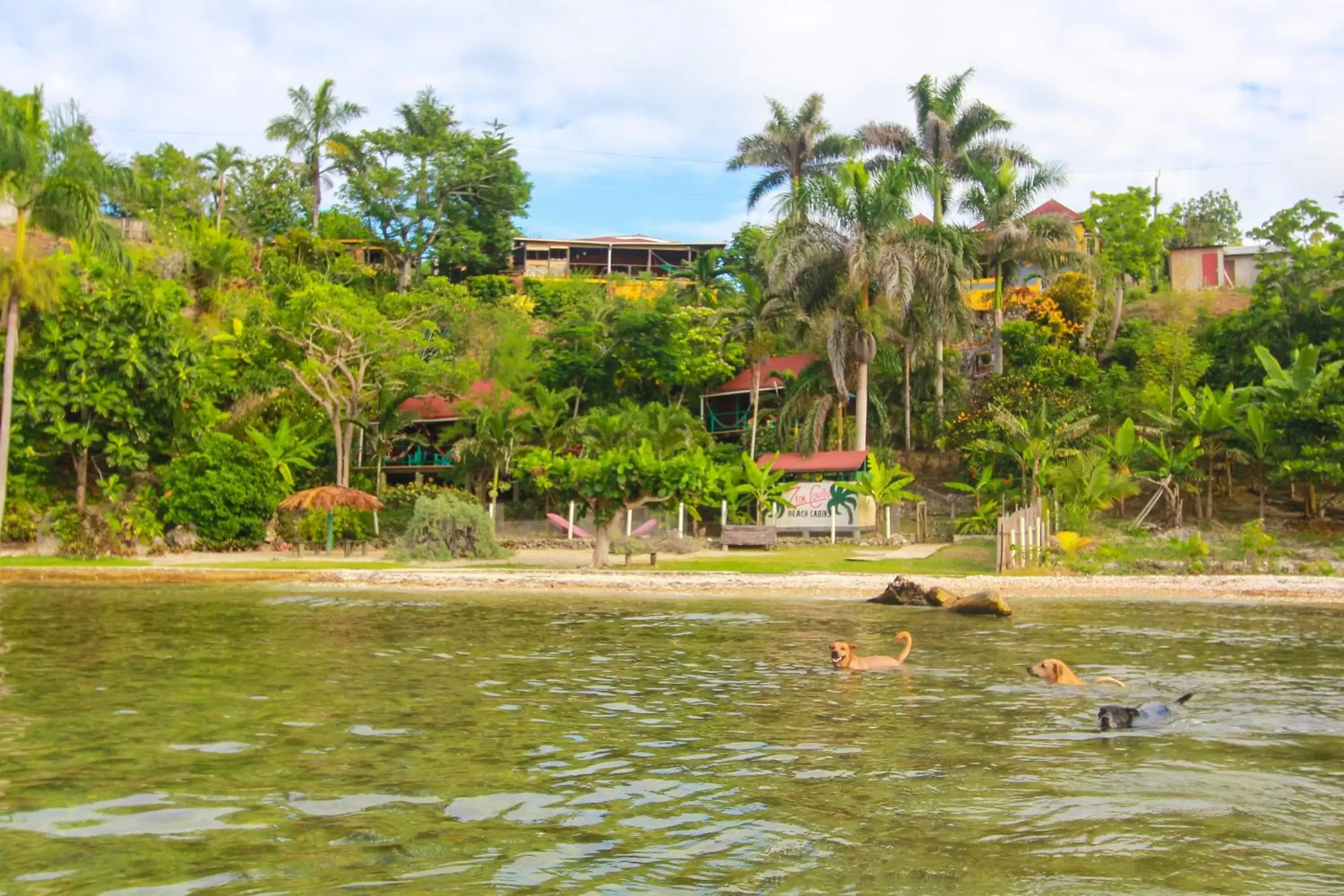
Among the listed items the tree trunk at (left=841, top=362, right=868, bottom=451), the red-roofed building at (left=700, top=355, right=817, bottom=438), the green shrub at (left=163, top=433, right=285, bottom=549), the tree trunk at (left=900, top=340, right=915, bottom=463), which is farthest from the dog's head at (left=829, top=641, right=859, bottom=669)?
the red-roofed building at (left=700, top=355, right=817, bottom=438)

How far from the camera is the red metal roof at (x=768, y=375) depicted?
47375 millimetres

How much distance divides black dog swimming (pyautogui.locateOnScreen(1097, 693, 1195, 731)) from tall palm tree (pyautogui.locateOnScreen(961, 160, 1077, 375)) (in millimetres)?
34593

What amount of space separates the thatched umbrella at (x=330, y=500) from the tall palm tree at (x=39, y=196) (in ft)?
23.1

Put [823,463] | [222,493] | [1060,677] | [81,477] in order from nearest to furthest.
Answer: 1. [1060,677]
2. [222,493]
3. [81,477]
4. [823,463]

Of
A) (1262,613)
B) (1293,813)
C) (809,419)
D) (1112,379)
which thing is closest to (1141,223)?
(1112,379)

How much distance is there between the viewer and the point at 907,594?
22969 millimetres

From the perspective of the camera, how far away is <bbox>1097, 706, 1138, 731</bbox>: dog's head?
35.9 ft

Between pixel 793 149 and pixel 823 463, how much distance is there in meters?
20.1

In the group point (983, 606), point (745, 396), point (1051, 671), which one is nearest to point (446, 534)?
point (983, 606)

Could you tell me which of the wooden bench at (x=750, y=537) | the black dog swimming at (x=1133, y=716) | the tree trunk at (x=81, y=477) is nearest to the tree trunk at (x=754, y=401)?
the wooden bench at (x=750, y=537)

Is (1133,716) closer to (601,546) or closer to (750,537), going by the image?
(601,546)

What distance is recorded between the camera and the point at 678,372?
45.6 meters

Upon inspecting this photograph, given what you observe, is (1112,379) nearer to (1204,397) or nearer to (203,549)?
(1204,397)

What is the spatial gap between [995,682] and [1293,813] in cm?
579
